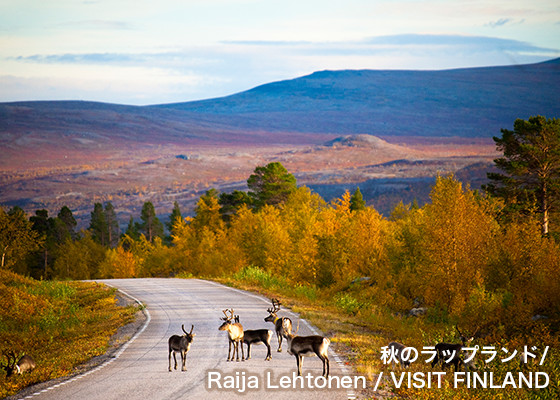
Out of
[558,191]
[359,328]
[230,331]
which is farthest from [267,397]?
[558,191]

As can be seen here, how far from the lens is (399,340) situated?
2286 centimetres

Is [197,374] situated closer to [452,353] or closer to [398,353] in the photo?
[398,353]

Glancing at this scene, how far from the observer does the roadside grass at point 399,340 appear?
14953 mm

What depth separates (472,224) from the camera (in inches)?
1246

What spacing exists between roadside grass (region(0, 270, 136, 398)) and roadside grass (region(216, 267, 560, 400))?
8185mm

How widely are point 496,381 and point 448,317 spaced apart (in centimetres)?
1503

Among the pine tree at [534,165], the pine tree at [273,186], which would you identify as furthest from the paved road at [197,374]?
the pine tree at [273,186]

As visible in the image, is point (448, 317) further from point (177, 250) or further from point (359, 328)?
point (177, 250)

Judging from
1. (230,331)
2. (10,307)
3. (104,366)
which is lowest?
(10,307)

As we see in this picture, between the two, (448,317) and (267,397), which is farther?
(448,317)

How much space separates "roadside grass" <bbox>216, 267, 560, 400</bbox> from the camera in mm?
14953

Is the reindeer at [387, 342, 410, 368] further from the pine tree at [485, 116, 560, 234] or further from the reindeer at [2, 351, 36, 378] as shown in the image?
the pine tree at [485, 116, 560, 234]

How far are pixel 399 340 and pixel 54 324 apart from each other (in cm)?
1617

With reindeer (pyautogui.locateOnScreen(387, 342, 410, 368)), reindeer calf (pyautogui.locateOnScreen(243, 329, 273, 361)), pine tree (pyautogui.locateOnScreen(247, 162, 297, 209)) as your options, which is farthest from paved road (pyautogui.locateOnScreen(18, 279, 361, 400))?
pine tree (pyautogui.locateOnScreen(247, 162, 297, 209))
